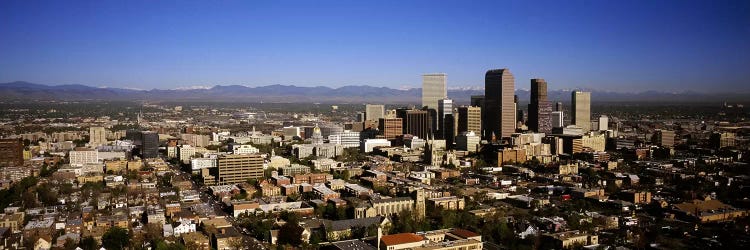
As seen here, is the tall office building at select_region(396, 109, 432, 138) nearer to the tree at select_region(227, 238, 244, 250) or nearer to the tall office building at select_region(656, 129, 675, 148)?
the tall office building at select_region(656, 129, 675, 148)

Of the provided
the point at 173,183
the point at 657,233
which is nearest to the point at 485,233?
the point at 657,233

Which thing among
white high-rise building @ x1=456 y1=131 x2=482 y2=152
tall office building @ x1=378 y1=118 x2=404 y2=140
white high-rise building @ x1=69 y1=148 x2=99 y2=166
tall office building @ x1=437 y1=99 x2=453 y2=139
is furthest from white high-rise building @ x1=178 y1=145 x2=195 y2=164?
tall office building @ x1=437 y1=99 x2=453 y2=139

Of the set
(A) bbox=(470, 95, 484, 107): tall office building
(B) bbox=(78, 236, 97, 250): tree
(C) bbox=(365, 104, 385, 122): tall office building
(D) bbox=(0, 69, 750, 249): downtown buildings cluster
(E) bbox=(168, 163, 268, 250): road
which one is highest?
(A) bbox=(470, 95, 484, 107): tall office building

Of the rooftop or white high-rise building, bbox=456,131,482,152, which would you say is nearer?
the rooftop

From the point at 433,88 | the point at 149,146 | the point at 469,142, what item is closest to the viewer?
the point at 149,146

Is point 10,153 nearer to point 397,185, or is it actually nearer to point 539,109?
point 397,185

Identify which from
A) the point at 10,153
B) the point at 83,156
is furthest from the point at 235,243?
the point at 83,156
